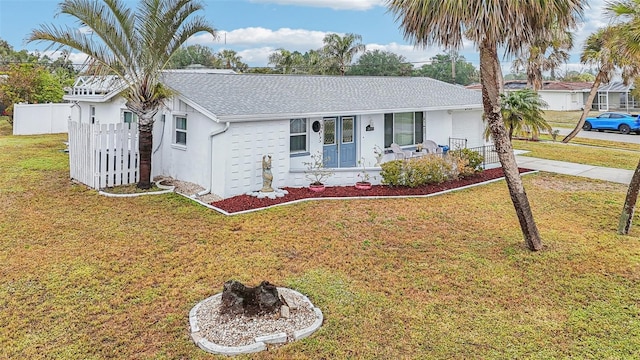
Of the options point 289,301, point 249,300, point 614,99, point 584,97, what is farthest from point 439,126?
point 584,97

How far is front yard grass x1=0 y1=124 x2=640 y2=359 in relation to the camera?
4809 mm

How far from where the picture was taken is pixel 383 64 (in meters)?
61.8

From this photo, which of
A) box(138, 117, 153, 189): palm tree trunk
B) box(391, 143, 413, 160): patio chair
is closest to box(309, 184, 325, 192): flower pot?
box(391, 143, 413, 160): patio chair

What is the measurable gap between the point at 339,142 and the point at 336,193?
9.97ft

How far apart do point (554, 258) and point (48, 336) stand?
7.61 meters

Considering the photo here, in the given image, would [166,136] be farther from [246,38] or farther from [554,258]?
[246,38]

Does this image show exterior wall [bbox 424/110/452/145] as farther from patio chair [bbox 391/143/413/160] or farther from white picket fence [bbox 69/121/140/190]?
white picket fence [bbox 69/121/140/190]

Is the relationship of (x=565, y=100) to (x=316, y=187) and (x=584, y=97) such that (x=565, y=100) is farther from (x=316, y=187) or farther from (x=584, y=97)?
(x=316, y=187)

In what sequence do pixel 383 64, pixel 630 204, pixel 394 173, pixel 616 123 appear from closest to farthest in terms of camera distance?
pixel 630 204 → pixel 394 173 → pixel 616 123 → pixel 383 64

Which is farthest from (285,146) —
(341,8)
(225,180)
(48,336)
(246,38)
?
(246,38)

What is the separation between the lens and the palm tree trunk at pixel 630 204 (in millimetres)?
8414

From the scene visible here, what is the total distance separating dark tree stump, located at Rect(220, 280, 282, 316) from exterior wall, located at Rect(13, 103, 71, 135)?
23.9 m

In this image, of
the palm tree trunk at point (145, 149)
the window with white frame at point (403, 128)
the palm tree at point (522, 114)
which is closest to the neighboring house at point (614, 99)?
the palm tree at point (522, 114)

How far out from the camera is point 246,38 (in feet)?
147
